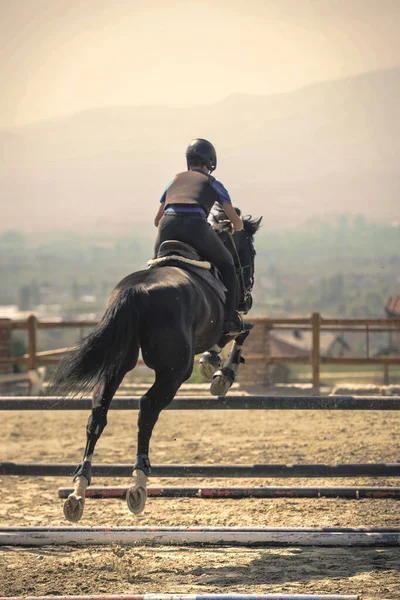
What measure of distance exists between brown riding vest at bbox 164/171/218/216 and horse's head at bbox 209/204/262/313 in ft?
1.98

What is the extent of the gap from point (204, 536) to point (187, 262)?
1.94 m

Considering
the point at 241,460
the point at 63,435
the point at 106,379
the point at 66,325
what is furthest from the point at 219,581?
the point at 66,325

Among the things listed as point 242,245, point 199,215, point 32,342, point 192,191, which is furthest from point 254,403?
point 32,342

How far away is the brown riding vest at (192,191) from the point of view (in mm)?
6426

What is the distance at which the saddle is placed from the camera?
242 inches

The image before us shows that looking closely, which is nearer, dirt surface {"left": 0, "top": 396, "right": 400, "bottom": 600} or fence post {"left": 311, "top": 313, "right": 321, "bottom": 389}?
dirt surface {"left": 0, "top": 396, "right": 400, "bottom": 600}

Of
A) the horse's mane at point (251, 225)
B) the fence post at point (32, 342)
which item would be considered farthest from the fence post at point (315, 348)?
the horse's mane at point (251, 225)

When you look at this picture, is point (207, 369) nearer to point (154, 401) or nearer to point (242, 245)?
point (242, 245)

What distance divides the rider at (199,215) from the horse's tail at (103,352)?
1058 millimetres

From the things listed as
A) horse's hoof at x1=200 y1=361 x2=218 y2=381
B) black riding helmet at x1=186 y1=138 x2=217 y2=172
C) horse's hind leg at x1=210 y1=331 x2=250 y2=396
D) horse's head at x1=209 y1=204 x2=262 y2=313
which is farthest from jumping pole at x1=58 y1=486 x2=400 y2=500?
black riding helmet at x1=186 y1=138 x2=217 y2=172

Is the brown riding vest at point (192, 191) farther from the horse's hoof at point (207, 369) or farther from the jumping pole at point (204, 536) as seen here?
the jumping pole at point (204, 536)

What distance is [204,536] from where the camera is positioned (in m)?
5.53

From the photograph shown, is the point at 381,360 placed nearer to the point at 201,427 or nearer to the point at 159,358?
the point at 201,427

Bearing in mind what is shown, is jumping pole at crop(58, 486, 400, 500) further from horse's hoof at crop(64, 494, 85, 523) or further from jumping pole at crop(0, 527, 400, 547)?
horse's hoof at crop(64, 494, 85, 523)
